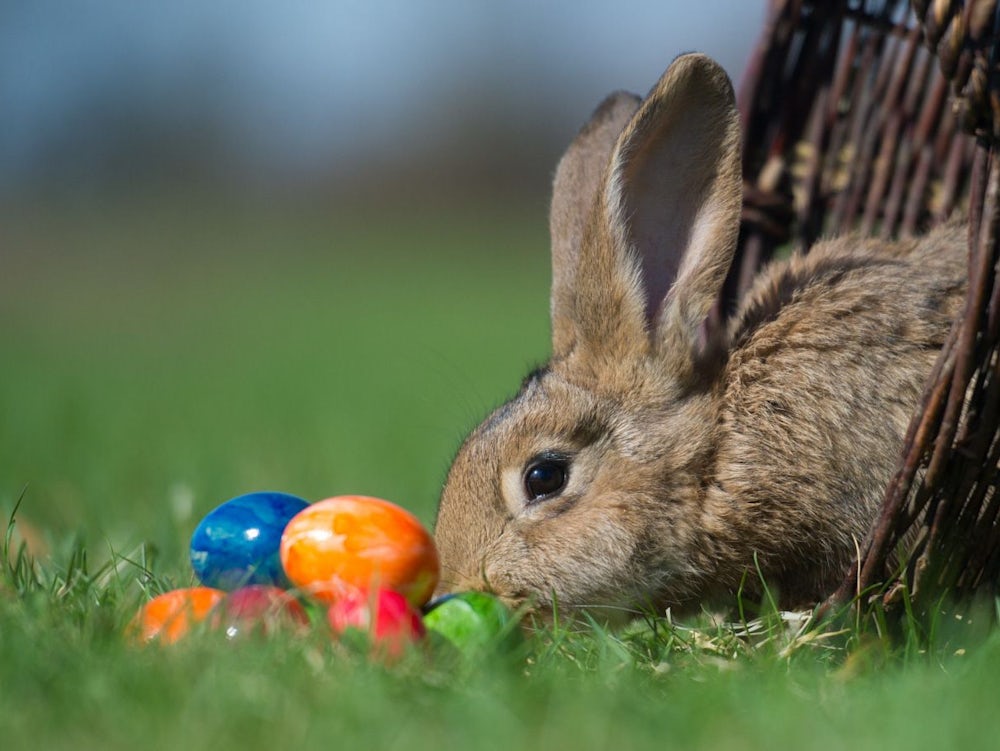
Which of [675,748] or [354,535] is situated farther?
[354,535]

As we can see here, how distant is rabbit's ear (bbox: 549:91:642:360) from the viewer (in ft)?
11.0

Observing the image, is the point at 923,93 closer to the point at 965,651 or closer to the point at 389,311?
the point at 965,651

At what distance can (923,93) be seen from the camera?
3.88m

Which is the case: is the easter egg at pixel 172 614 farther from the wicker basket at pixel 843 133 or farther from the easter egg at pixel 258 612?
the wicker basket at pixel 843 133

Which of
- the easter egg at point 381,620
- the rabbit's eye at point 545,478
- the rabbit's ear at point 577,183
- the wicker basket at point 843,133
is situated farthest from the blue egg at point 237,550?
the wicker basket at point 843,133

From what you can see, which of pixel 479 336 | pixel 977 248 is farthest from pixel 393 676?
pixel 479 336

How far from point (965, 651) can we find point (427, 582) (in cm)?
101

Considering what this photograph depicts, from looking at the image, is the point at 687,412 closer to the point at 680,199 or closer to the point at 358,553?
the point at 680,199

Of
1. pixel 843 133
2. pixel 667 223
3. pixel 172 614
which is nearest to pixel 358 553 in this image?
pixel 172 614

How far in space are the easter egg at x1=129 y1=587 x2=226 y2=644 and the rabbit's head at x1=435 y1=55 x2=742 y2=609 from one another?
604 millimetres

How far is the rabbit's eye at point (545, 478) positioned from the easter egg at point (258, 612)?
2.14 ft

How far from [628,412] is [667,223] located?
49 centimetres

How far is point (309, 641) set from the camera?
6.82ft

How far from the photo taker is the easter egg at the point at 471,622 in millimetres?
2193
